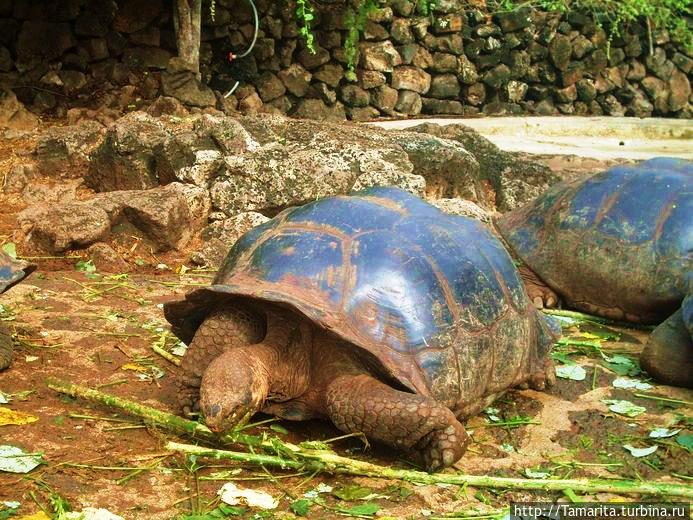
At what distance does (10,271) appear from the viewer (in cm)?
350

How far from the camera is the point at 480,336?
3.03 meters

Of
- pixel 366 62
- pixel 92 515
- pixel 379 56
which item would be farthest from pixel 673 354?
pixel 379 56

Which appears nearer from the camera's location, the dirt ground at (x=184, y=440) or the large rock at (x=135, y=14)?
the dirt ground at (x=184, y=440)

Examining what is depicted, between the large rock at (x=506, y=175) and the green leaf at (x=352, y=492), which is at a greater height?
the large rock at (x=506, y=175)

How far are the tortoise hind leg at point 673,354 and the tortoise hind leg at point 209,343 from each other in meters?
1.64

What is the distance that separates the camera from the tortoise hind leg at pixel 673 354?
3.61 meters

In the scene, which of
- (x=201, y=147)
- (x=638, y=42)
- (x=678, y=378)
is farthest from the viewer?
(x=638, y=42)

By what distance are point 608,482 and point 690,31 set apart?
13070 millimetres

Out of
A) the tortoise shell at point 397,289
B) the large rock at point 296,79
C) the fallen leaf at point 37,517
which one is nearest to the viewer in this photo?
the fallen leaf at point 37,517

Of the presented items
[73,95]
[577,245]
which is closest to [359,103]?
[73,95]

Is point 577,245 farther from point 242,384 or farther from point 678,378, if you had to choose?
point 242,384

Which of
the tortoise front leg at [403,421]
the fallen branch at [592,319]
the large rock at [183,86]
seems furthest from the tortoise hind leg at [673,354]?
the large rock at [183,86]

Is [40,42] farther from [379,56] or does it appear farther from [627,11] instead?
[627,11]

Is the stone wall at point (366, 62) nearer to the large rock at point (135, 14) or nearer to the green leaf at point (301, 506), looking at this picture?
the large rock at point (135, 14)
